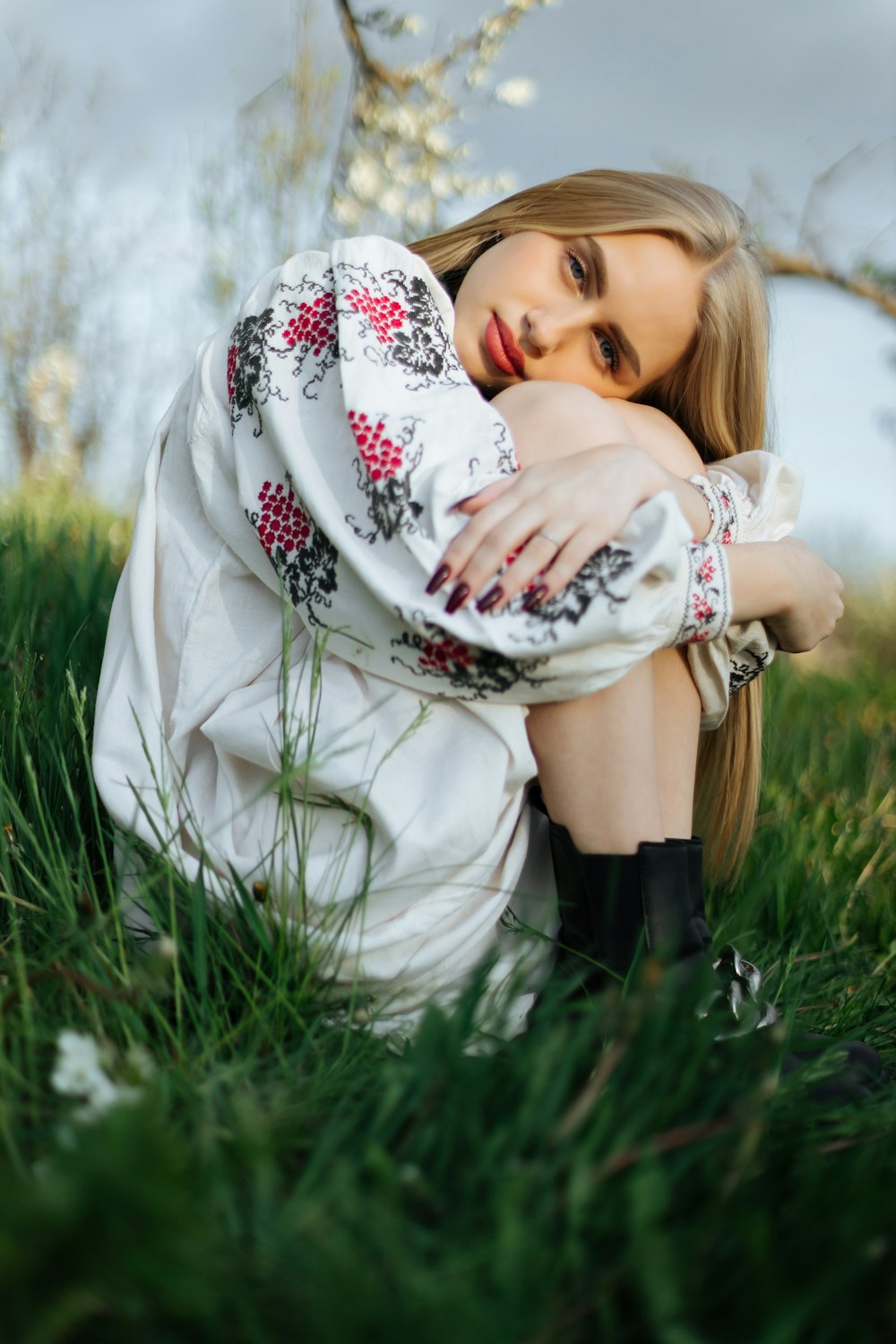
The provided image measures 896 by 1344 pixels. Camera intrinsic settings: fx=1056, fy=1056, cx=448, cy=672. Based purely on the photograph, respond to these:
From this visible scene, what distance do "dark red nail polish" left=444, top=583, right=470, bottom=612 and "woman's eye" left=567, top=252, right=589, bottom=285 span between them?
0.68 meters

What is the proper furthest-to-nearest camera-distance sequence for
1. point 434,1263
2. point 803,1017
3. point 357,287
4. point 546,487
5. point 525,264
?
1. point 525,264
2. point 803,1017
3. point 357,287
4. point 546,487
5. point 434,1263

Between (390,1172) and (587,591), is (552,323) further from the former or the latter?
(390,1172)

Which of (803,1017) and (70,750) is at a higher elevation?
(70,750)

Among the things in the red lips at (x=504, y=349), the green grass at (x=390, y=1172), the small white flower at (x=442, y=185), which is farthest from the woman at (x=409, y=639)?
the small white flower at (x=442, y=185)

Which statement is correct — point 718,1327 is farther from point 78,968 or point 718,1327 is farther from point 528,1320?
point 78,968

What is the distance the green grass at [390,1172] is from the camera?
0.53 metres

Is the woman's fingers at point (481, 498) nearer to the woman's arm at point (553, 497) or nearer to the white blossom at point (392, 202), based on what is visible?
the woman's arm at point (553, 497)

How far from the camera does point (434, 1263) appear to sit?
627 millimetres

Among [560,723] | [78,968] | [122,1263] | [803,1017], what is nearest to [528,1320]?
[122,1263]

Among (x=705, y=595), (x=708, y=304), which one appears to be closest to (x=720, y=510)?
(x=705, y=595)

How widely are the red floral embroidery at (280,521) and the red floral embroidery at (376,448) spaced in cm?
11

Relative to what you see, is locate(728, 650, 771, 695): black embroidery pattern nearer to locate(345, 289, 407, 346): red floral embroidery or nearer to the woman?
the woman

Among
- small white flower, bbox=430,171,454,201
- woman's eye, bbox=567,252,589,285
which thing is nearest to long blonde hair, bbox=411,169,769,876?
woman's eye, bbox=567,252,589,285

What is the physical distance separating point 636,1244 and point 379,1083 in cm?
28
